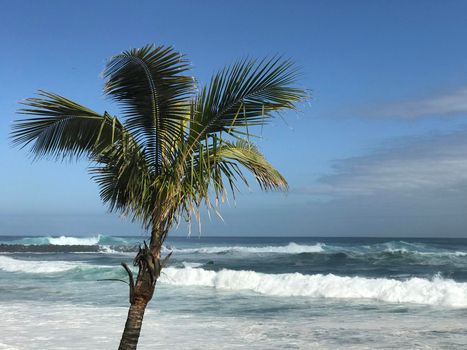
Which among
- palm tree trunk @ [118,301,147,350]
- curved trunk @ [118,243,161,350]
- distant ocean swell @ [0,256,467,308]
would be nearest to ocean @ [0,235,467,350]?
distant ocean swell @ [0,256,467,308]

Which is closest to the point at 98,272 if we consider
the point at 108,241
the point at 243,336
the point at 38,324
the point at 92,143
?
the point at 38,324

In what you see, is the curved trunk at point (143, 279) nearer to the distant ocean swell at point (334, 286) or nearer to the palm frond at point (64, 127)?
the palm frond at point (64, 127)

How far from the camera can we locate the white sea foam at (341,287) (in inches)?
718

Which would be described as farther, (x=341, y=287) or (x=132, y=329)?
(x=341, y=287)

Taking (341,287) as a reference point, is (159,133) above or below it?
above

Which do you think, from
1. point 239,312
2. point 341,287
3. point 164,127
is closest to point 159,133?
point 164,127

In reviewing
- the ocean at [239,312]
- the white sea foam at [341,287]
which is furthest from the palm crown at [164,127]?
the white sea foam at [341,287]

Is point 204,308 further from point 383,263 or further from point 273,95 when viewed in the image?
point 383,263

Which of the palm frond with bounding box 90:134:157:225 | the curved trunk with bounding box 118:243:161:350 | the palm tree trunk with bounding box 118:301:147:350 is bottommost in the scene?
the palm tree trunk with bounding box 118:301:147:350

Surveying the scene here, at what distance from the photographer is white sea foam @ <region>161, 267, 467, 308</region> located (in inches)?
718

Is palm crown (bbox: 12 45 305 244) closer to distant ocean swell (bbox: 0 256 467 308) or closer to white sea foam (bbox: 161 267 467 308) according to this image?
distant ocean swell (bbox: 0 256 467 308)

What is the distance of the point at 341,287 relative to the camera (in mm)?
20594

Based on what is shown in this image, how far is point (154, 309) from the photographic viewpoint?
1550 centimetres

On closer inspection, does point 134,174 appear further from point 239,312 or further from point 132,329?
point 239,312
